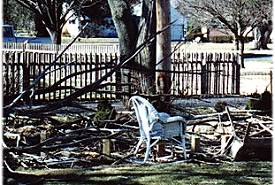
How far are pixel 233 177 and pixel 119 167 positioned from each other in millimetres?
1494

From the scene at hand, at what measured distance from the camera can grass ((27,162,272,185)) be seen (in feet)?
27.5

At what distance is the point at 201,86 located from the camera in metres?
23.5

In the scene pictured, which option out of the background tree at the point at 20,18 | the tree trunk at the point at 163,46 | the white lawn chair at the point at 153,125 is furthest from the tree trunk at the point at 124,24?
the background tree at the point at 20,18

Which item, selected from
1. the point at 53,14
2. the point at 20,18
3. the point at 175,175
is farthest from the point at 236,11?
the point at 175,175

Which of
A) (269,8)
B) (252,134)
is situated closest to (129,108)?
(252,134)

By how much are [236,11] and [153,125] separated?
113ft

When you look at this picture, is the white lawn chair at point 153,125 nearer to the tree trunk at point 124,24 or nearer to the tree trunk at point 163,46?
the tree trunk at point 163,46

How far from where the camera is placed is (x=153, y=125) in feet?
33.3

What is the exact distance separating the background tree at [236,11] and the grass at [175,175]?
33144 mm

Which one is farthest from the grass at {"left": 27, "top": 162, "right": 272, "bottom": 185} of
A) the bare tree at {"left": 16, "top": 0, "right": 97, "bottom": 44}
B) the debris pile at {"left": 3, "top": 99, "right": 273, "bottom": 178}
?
the bare tree at {"left": 16, "top": 0, "right": 97, "bottom": 44}

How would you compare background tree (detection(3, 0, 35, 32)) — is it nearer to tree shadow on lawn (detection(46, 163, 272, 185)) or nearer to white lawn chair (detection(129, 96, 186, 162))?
white lawn chair (detection(129, 96, 186, 162))

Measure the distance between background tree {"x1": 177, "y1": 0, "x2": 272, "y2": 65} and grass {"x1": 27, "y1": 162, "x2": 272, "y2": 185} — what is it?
33144 mm

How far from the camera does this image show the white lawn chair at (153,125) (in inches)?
390

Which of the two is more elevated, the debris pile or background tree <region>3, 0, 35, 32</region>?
background tree <region>3, 0, 35, 32</region>
